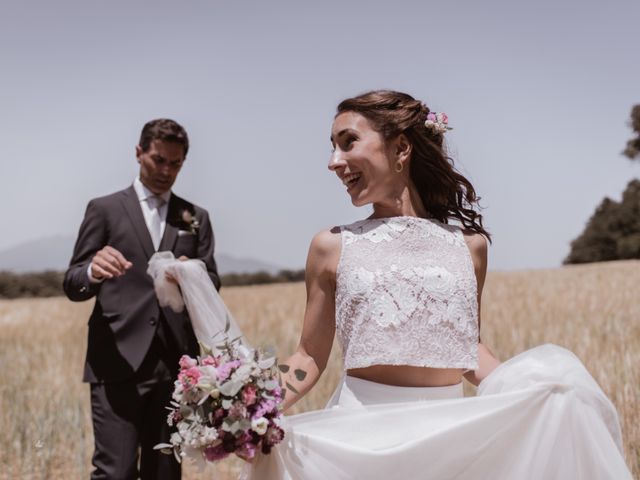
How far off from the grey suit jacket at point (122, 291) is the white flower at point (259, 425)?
78.4 inches

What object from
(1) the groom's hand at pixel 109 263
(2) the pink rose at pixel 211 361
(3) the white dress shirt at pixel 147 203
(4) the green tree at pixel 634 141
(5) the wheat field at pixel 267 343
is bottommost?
(5) the wheat field at pixel 267 343

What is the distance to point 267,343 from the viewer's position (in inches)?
203

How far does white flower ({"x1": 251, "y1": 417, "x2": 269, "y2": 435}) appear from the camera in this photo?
2148 millimetres

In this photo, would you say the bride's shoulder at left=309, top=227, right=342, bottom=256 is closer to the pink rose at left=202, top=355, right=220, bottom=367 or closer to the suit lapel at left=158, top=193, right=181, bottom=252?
the pink rose at left=202, top=355, right=220, bottom=367

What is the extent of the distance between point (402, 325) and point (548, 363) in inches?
18.3

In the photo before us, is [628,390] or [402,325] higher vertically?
[402,325]

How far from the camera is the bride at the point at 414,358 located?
2.29m

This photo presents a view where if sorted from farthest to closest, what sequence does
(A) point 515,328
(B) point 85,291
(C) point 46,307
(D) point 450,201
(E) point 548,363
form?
1. (C) point 46,307
2. (A) point 515,328
3. (B) point 85,291
4. (D) point 450,201
5. (E) point 548,363

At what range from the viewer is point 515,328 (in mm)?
9078

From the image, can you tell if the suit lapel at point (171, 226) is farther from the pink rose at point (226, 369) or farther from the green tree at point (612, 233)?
the green tree at point (612, 233)

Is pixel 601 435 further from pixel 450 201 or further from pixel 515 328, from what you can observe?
pixel 515 328

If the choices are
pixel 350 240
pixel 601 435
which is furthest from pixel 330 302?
pixel 601 435

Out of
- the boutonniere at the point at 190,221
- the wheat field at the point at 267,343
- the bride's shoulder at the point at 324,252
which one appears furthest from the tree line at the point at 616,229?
the bride's shoulder at the point at 324,252

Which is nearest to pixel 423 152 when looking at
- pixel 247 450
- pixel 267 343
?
pixel 247 450
